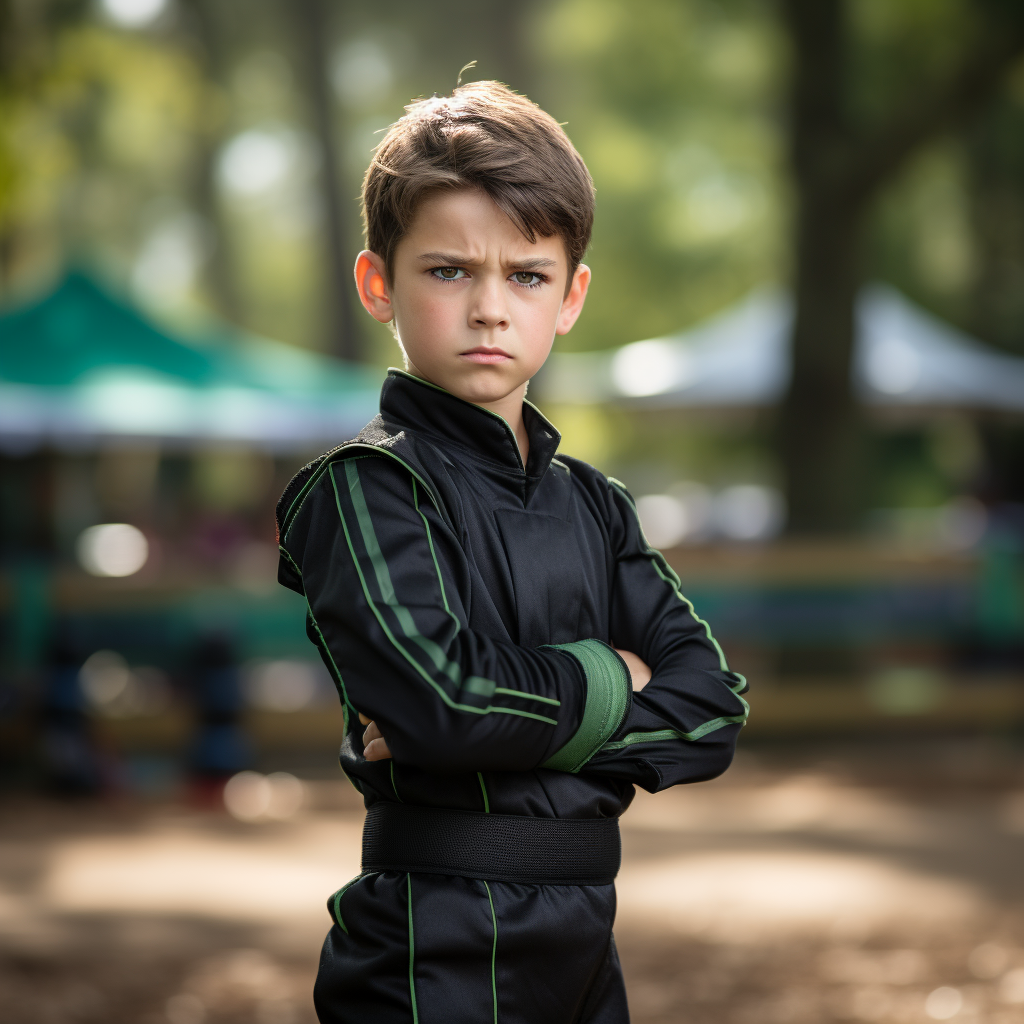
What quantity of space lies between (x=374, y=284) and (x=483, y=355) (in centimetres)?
24

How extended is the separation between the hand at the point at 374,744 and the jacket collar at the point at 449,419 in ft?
1.41

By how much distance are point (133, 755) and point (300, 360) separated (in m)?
5.86

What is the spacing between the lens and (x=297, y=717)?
9320 mm

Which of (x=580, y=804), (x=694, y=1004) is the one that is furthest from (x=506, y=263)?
(x=694, y=1004)

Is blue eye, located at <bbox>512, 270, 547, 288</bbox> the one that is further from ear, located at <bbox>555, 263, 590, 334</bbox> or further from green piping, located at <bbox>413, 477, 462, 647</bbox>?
green piping, located at <bbox>413, 477, 462, 647</bbox>

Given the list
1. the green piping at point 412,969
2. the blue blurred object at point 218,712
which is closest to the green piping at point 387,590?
the green piping at point 412,969

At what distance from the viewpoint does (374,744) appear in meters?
1.98

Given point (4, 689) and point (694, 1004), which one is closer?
point (694, 1004)

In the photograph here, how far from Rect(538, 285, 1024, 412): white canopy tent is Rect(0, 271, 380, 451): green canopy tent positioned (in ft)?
7.46

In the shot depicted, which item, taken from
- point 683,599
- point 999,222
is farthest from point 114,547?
point 683,599

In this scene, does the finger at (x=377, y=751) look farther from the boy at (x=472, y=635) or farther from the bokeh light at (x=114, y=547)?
the bokeh light at (x=114, y=547)

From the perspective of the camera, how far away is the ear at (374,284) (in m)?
2.12

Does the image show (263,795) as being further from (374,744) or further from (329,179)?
(329,179)

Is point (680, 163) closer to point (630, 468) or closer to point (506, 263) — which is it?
point (630, 468)
